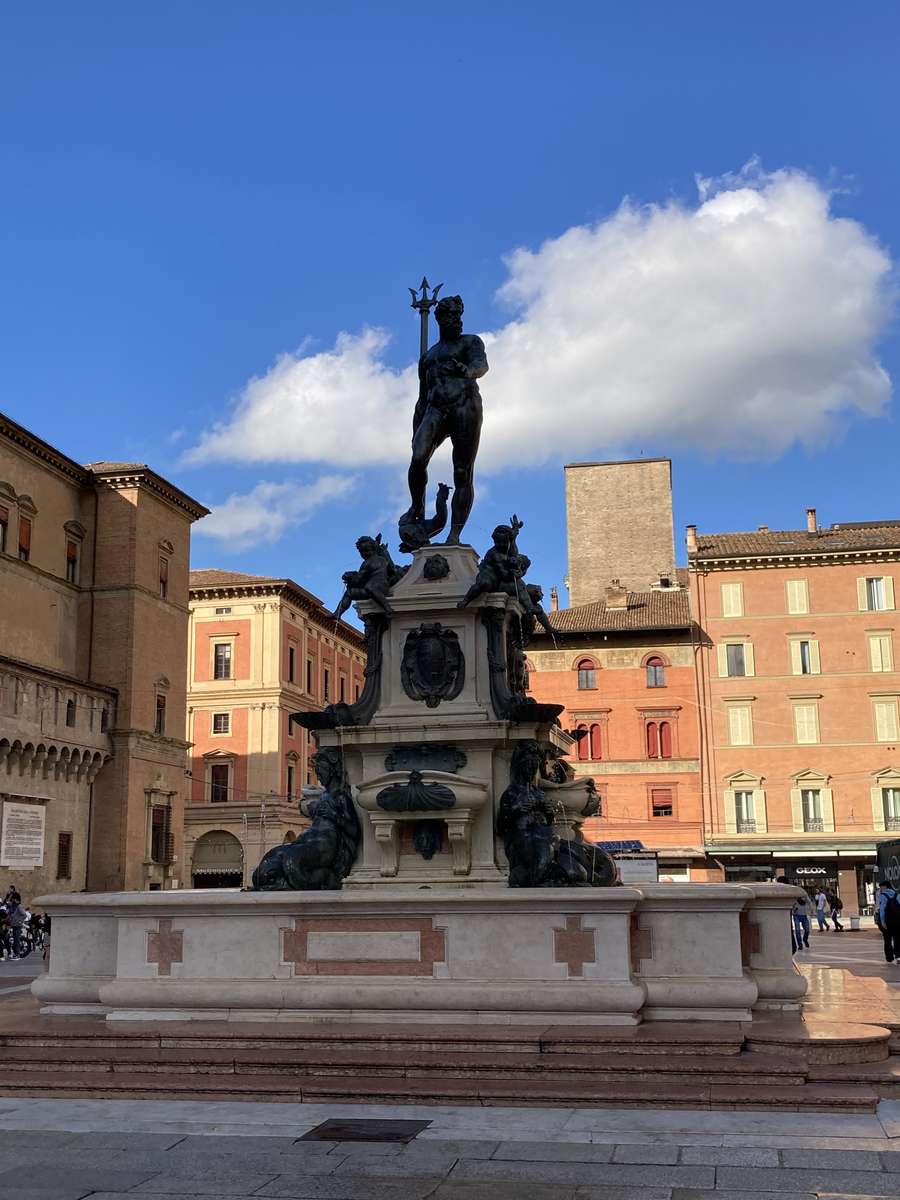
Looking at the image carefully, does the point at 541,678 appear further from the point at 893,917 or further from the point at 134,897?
the point at 134,897

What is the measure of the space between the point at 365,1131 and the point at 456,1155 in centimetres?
87

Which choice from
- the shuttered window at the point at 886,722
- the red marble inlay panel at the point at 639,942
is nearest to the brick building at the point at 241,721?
the shuttered window at the point at 886,722

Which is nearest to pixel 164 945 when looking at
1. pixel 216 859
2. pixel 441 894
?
pixel 441 894

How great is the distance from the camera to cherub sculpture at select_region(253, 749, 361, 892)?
41.9ft

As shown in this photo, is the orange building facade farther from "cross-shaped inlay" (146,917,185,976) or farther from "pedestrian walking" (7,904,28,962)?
"cross-shaped inlay" (146,917,185,976)

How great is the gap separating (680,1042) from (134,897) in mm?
5273

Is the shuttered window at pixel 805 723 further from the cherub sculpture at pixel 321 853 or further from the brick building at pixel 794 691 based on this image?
the cherub sculpture at pixel 321 853

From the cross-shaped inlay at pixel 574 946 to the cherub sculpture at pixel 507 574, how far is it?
3.65 metres

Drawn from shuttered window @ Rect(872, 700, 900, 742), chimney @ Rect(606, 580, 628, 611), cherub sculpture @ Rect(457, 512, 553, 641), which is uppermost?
chimney @ Rect(606, 580, 628, 611)

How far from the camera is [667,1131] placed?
25.6ft

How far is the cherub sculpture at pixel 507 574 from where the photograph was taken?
1360 centimetres

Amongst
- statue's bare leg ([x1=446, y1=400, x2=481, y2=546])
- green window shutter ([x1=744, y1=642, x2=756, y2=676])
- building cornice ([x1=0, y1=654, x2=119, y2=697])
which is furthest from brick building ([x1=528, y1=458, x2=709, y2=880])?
statue's bare leg ([x1=446, y1=400, x2=481, y2=546])

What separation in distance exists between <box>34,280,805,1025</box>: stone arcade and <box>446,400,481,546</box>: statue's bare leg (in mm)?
28

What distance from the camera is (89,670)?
2211 inches
